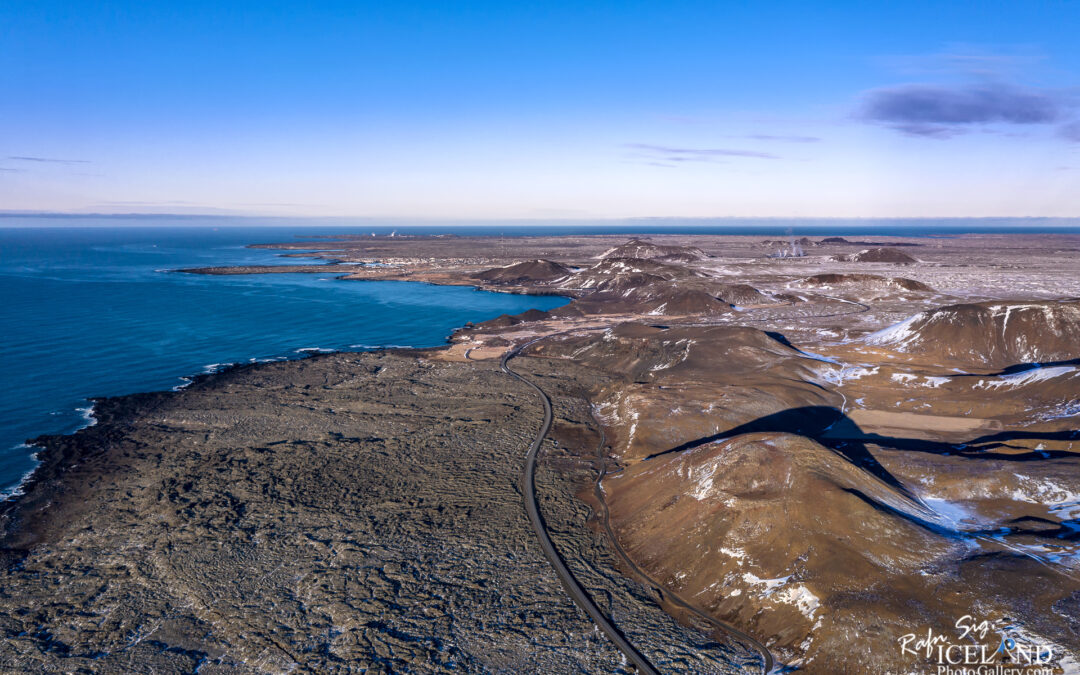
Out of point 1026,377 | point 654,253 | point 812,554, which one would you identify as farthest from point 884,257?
point 812,554

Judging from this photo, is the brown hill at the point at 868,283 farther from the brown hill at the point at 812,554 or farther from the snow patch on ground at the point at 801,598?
the snow patch on ground at the point at 801,598

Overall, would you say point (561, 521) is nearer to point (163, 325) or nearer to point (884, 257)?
point (163, 325)

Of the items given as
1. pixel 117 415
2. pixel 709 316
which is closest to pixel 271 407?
pixel 117 415

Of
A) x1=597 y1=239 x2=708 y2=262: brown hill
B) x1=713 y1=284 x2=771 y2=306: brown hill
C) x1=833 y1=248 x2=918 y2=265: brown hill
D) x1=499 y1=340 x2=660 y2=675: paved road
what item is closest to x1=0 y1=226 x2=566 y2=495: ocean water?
x1=499 y1=340 x2=660 y2=675: paved road

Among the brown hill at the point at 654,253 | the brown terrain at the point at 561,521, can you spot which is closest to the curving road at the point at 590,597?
the brown terrain at the point at 561,521

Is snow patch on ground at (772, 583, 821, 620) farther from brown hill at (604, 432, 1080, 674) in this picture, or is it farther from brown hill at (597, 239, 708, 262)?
brown hill at (597, 239, 708, 262)

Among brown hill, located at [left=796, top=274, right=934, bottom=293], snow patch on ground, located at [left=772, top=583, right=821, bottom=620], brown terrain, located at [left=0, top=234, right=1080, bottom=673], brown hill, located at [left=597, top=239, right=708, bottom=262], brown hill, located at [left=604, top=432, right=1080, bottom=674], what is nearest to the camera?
brown hill, located at [left=604, top=432, right=1080, bottom=674]
